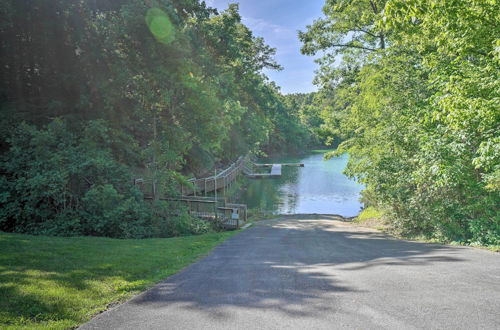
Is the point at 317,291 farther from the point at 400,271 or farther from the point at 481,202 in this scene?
the point at 481,202

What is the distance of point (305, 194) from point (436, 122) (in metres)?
25.7

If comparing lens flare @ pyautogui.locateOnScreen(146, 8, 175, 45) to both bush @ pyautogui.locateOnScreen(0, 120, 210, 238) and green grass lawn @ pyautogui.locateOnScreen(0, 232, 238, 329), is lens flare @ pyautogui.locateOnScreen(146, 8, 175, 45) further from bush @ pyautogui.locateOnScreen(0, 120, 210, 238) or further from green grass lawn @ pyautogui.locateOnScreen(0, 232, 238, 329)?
green grass lawn @ pyautogui.locateOnScreen(0, 232, 238, 329)

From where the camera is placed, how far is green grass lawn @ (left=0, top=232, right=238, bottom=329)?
175 inches

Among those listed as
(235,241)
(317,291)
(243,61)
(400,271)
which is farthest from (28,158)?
(243,61)

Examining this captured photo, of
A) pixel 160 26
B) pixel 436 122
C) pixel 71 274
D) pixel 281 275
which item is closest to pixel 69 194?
pixel 71 274

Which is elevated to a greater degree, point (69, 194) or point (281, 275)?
point (69, 194)

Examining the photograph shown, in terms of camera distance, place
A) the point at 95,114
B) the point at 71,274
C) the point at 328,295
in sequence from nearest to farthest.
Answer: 1. the point at 328,295
2. the point at 71,274
3. the point at 95,114

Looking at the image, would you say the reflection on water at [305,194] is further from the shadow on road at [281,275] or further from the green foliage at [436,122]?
the shadow on road at [281,275]

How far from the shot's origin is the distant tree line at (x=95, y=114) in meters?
11.2

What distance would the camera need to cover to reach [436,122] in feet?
33.6

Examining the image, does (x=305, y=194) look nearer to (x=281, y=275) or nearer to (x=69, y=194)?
(x=69, y=194)

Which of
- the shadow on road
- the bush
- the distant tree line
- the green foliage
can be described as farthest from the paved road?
the distant tree line

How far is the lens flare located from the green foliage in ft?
30.2

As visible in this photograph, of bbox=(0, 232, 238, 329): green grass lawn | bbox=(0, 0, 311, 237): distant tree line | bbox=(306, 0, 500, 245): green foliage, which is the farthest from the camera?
bbox=(0, 0, 311, 237): distant tree line
